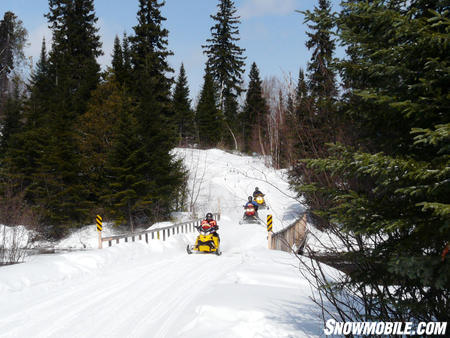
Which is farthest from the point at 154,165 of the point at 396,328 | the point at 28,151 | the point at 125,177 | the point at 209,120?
the point at 209,120

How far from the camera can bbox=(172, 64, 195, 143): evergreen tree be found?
1812 inches

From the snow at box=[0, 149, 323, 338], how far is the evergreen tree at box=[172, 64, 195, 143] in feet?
115

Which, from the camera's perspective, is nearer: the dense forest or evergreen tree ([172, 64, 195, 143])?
the dense forest

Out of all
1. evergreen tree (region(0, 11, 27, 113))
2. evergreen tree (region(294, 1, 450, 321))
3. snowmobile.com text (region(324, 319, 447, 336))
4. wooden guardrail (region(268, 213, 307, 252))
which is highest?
evergreen tree (region(0, 11, 27, 113))

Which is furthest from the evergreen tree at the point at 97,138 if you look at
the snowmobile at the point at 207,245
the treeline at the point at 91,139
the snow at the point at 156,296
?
the snow at the point at 156,296

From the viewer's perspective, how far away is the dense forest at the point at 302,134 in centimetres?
289

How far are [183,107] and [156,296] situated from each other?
41.2 metres

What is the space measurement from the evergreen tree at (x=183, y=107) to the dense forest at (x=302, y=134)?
0.68 ft

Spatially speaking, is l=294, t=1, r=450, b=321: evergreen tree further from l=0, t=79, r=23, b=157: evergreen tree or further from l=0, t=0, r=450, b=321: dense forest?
l=0, t=79, r=23, b=157: evergreen tree

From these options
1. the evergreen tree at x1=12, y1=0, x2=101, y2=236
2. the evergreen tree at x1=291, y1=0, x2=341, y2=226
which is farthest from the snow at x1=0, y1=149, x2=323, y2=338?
the evergreen tree at x1=12, y1=0, x2=101, y2=236

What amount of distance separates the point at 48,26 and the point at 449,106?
44831 mm

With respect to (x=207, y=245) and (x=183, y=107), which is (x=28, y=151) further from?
(x=183, y=107)

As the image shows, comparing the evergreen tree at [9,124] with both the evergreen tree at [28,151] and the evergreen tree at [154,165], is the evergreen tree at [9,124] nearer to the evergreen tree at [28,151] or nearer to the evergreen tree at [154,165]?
the evergreen tree at [28,151]

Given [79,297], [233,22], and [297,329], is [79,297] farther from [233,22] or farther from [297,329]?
[233,22]
